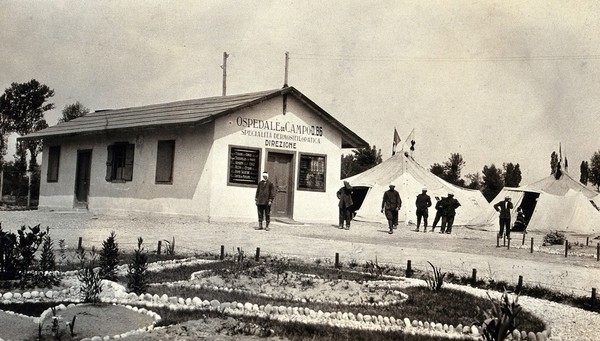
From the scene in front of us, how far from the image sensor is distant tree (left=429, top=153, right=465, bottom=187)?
4627 centimetres

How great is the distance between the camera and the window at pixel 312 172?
20.2m

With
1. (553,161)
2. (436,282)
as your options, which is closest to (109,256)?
(436,282)

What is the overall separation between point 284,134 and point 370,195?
9.06m

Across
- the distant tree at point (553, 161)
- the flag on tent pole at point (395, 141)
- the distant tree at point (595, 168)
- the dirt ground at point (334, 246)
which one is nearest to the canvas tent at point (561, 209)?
the distant tree at point (553, 161)

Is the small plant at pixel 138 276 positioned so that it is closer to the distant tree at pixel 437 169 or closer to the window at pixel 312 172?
the window at pixel 312 172

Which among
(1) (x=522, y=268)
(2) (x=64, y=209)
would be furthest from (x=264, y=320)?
(2) (x=64, y=209)

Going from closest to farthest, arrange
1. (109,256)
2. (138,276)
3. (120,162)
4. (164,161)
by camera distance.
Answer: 1. (138,276)
2. (109,256)
3. (164,161)
4. (120,162)

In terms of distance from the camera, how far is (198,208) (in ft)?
61.0

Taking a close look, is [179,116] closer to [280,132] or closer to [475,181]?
[280,132]

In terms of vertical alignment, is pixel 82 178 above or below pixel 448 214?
above

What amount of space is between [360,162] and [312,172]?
2878cm

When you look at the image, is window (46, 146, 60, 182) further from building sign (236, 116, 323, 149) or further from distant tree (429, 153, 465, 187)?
distant tree (429, 153, 465, 187)

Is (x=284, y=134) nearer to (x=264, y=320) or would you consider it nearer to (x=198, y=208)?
(x=198, y=208)

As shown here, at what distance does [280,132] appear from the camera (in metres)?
19.7
